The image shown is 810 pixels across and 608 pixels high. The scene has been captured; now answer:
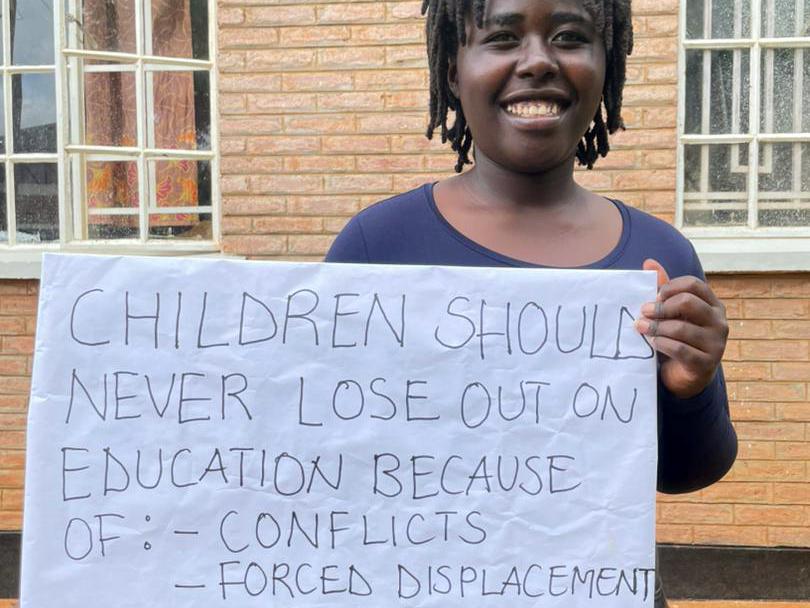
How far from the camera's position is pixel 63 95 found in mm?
4734

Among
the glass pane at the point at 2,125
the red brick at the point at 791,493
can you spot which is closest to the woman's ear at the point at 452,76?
the red brick at the point at 791,493

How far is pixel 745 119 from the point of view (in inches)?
183

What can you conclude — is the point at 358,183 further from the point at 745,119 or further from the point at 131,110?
the point at 745,119

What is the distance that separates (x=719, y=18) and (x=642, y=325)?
330cm

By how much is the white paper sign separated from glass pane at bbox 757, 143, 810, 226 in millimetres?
3226

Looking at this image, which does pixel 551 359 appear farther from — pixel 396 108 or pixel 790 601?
pixel 790 601

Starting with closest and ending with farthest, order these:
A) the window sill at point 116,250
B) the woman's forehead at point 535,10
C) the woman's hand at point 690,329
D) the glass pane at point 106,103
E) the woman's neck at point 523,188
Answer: the woman's hand at point 690,329 → the woman's forehead at point 535,10 → the woman's neck at point 523,188 → the window sill at point 116,250 → the glass pane at point 106,103

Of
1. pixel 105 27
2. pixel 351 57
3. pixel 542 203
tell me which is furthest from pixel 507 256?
pixel 105 27

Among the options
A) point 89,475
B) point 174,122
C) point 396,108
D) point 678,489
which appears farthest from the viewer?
point 174,122

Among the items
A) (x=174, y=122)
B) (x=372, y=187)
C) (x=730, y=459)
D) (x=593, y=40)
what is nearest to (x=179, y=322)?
(x=593, y=40)

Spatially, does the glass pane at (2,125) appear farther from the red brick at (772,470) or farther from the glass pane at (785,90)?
the red brick at (772,470)

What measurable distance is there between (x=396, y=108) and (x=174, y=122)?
1055 millimetres

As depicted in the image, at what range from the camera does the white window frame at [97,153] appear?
15.5ft

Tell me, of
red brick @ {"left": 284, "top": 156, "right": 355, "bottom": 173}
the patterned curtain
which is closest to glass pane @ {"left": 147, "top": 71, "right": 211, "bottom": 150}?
the patterned curtain
